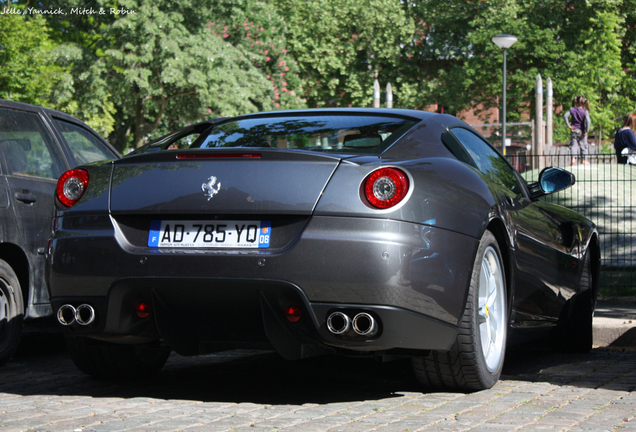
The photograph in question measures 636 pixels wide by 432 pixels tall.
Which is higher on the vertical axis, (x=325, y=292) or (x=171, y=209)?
(x=171, y=209)

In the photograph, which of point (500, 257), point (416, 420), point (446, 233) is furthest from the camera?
point (500, 257)

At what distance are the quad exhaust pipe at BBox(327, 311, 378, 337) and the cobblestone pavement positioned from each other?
37cm

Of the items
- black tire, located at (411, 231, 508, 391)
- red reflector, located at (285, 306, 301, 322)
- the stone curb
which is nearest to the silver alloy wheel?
black tire, located at (411, 231, 508, 391)

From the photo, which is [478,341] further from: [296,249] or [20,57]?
[20,57]

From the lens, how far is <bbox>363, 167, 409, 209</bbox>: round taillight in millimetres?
3697

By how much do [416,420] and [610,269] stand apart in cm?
652

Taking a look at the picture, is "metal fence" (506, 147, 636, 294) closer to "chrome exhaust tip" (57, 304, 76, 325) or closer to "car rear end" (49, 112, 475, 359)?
"car rear end" (49, 112, 475, 359)

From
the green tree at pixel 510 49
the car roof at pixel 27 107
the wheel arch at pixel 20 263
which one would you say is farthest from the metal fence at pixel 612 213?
the green tree at pixel 510 49

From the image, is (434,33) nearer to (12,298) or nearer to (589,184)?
(589,184)

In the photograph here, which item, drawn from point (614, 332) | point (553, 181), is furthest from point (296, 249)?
point (614, 332)

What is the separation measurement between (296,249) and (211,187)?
1.66 feet

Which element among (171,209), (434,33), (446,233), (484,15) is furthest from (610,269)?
(434,33)

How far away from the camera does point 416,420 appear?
12.0 ft

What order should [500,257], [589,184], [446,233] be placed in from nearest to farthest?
[446,233] → [500,257] → [589,184]
